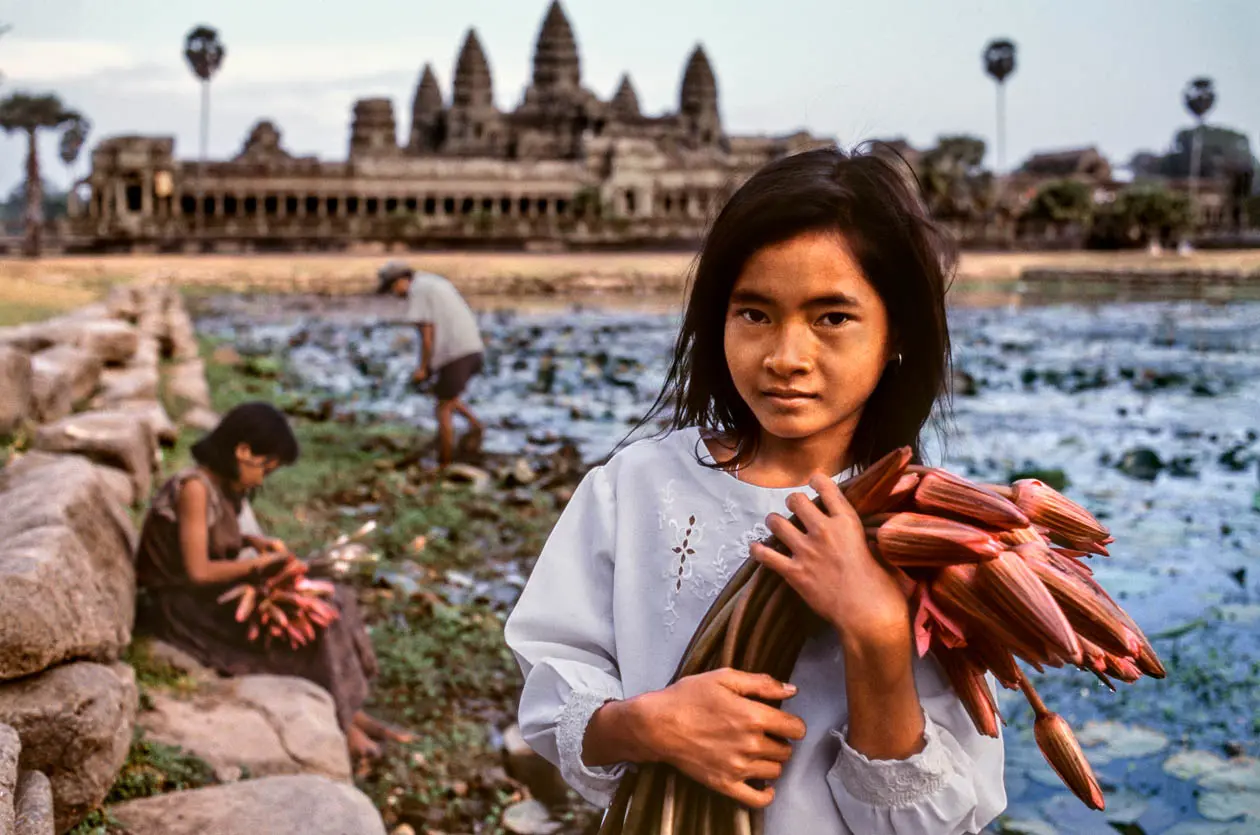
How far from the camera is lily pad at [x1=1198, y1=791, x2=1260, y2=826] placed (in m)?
2.87

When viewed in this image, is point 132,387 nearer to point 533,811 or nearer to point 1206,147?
point 533,811

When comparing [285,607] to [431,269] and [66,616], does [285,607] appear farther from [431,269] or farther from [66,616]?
[431,269]

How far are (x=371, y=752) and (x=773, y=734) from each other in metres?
2.27

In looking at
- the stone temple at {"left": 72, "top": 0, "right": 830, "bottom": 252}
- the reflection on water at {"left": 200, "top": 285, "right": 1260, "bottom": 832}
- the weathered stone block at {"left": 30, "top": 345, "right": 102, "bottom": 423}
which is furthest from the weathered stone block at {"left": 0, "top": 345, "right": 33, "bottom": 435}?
the stone temple at {"left": 72, "top": 0, "right": 830, "bottom": 252}

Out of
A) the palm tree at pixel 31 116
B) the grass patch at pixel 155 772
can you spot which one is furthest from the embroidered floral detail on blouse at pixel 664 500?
the palm tree at pixel 31 116

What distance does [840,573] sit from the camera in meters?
1.29

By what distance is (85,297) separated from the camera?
14.8 m

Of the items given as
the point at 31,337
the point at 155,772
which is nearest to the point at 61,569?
the point at 155,772

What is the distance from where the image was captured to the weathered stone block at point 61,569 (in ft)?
7.46

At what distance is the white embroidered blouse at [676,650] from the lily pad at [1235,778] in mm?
1871

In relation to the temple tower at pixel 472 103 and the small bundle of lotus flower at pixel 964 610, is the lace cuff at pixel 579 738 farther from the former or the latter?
the temple tower at pixel 472 103

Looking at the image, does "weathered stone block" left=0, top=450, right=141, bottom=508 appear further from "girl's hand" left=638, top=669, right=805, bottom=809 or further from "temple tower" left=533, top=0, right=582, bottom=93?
"temple tower" left=533, top=0, right=582, bottom=93

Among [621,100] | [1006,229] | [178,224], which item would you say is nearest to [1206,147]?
[621,100]

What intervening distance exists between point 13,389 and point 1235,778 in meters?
4.61
